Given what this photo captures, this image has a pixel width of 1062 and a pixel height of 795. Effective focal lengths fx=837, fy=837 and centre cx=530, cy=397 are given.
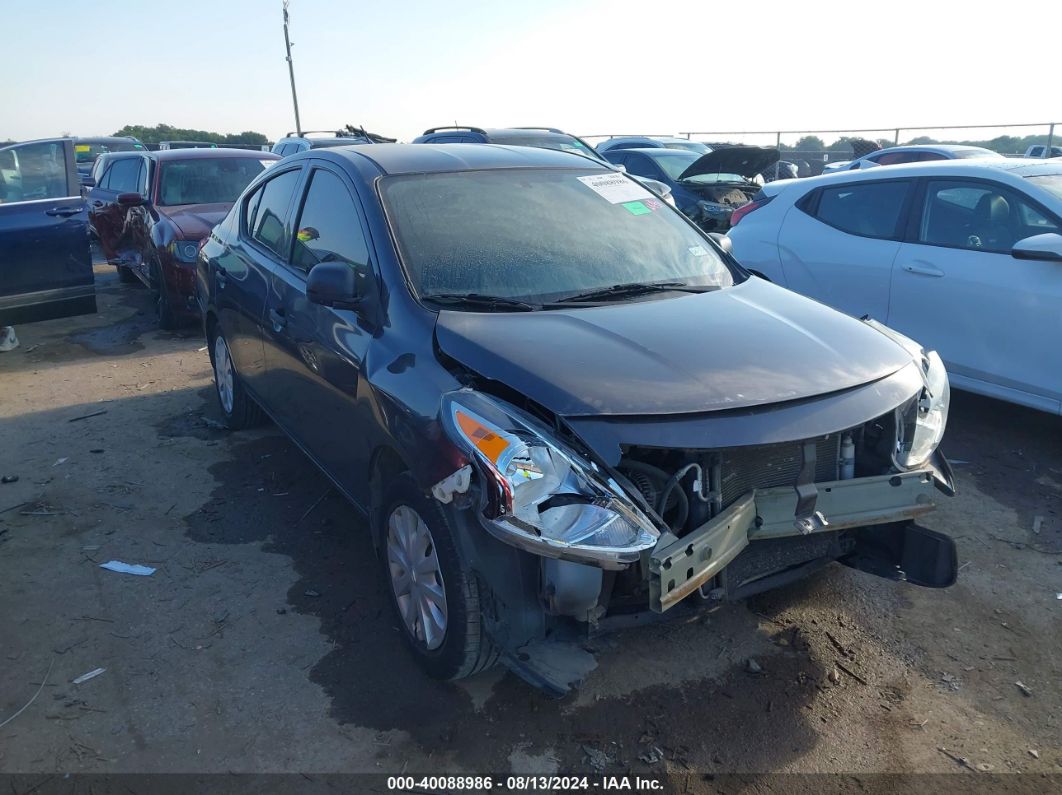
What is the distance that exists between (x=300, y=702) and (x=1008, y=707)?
8.26 feet

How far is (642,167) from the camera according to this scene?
13.2 metres

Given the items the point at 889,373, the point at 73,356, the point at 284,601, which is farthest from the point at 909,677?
the point at 73,356

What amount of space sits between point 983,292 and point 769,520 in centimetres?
337

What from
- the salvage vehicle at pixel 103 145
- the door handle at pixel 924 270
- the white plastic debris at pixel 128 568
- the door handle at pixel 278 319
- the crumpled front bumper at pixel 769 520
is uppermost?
the salvage vehicle at pixel 103 145

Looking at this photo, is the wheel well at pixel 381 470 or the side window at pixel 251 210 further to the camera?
the side window at pixel 251 210

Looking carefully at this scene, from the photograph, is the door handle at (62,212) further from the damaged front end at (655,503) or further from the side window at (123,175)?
the damaged front end at (655,503)

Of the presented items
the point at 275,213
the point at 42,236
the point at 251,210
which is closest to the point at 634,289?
the point at 275,213

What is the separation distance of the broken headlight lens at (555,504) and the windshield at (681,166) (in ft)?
33.1

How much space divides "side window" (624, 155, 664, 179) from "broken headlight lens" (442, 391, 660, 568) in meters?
10.9

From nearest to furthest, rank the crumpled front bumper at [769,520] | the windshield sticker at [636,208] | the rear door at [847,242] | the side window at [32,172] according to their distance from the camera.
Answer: the crumpled front bumper at [769,520]
the windshield sticker at [636,208]
the rear door at [847,242]
the side window at [32,172]

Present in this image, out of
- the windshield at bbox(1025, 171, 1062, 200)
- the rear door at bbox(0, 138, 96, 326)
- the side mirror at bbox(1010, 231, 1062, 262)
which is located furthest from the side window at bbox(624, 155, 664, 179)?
the side mirror at bbox(1010, 231, 1062, 262)

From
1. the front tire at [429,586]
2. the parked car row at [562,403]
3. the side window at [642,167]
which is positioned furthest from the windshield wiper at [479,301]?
the side window at [642,167]

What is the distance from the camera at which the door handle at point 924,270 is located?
17.8 ft

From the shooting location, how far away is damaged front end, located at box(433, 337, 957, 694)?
8.04 feet
